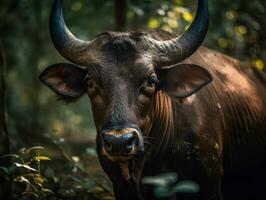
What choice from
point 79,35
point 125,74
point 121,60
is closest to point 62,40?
point 121,60

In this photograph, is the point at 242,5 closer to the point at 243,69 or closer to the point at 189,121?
the point at 243,69

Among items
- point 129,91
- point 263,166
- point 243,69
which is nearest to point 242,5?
point 243,69

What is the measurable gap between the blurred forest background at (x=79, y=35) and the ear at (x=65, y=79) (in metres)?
0.56

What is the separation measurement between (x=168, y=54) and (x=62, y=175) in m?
2.98

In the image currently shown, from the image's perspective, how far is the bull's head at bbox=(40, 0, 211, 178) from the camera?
246 inches

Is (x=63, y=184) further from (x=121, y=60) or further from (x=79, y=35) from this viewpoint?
(x=79, y=35)

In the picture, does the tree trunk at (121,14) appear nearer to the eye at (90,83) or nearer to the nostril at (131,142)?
the eye at (90,83)

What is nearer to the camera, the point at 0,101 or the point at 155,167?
the point at 155,167

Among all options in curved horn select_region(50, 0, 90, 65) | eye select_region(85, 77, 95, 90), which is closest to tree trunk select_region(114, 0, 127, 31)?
curved horn select_region(50, 0, 90, 65)

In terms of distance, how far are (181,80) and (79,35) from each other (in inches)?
289

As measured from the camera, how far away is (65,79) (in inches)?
281

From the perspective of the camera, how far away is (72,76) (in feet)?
23.3

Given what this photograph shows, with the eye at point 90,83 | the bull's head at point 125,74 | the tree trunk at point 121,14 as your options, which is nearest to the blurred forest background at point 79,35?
the tree trunk at point 121,14

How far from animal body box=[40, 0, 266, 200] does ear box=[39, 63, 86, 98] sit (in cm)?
1
